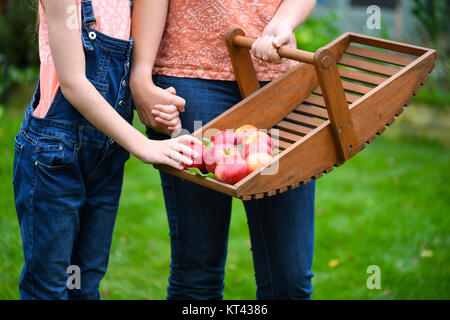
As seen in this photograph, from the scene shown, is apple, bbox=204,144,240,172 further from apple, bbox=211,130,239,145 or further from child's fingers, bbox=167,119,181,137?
child's fingers, bbox=167,119,181,137

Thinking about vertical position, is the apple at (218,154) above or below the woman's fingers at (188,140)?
below

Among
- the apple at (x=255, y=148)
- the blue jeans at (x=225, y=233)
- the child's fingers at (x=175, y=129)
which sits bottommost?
the blue jeans at (x=225, y=233)

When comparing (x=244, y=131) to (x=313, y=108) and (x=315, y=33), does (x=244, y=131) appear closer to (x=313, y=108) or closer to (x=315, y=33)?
(x=313, y=108)

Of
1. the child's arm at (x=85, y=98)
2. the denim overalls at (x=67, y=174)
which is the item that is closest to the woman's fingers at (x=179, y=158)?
Answer: the child's arm at (x=85, y=98)

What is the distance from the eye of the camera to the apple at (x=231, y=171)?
1522mm

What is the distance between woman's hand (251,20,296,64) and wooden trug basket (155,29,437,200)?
0.03 meters

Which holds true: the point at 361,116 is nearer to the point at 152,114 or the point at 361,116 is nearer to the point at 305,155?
the point at 305,155

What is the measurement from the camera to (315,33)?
6.34m

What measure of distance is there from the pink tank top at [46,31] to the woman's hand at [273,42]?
16.5 inches

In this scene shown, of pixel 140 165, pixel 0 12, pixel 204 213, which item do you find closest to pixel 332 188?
pixel 140 165

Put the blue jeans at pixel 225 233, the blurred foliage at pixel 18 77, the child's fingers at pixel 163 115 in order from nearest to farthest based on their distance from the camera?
the child's fingers at pixel 163 115 < the blue jeans at pixel 225 233 < the blurred foliage at pixel 18 77

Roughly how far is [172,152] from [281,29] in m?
0.52

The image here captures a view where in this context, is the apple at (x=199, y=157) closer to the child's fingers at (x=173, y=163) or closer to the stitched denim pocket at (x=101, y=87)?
the child's fingers at (x=173, y=163)

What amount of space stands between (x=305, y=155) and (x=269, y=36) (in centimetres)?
41
